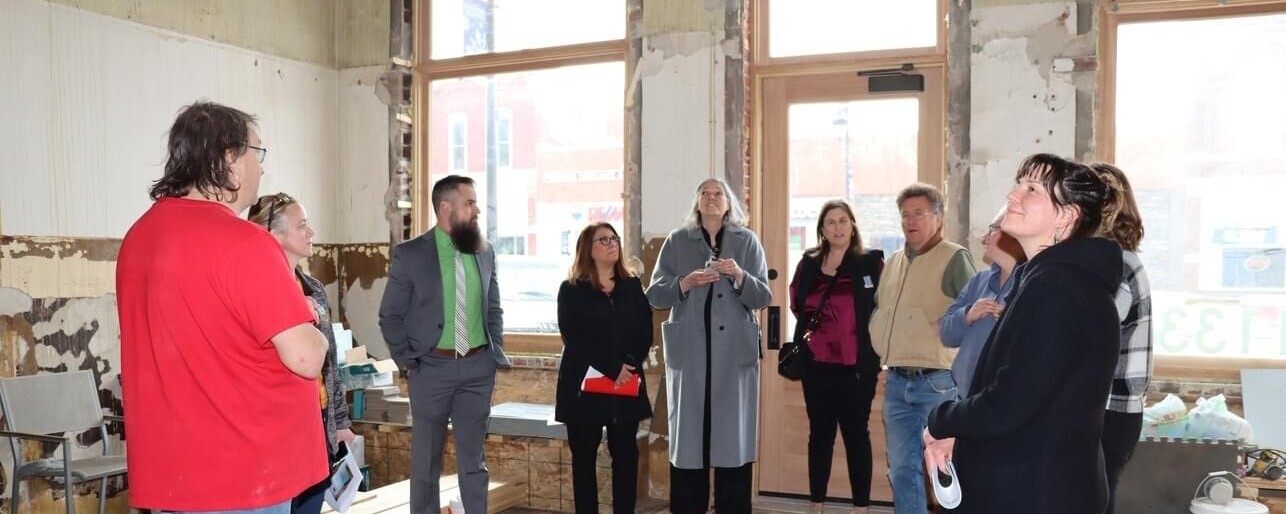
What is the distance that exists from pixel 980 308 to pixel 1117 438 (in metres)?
0.71

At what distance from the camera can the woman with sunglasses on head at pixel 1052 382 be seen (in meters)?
1.89

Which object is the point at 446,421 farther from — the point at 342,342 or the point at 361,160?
the point at 361,160

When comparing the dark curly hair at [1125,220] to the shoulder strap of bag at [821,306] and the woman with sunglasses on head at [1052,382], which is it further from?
the shoulder strap of bag at [821,306]

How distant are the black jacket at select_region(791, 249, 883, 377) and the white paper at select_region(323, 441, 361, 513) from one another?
2.09 metres

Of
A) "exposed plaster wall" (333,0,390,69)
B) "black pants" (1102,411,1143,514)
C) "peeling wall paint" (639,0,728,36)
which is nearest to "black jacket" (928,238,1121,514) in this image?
"black pants" (1102,411,1143,514)

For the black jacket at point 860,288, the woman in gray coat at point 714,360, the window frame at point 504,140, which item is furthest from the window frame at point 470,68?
the black jacket at point 860,288

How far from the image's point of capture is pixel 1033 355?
189 cm

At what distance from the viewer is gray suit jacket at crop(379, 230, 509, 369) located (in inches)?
158

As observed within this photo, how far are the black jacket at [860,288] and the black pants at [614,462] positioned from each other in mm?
875

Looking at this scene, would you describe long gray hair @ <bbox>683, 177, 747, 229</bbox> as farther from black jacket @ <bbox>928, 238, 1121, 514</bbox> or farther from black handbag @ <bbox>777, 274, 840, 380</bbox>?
black jacket @ <bbox>928, 238, 1121, 514</bbox>

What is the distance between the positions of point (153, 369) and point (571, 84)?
4163mm

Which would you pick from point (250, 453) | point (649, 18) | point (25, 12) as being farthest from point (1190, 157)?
point (25, 12)

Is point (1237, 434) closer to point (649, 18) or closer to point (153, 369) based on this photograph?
point (649, 18)

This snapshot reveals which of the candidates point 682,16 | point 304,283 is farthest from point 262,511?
point 682,16
